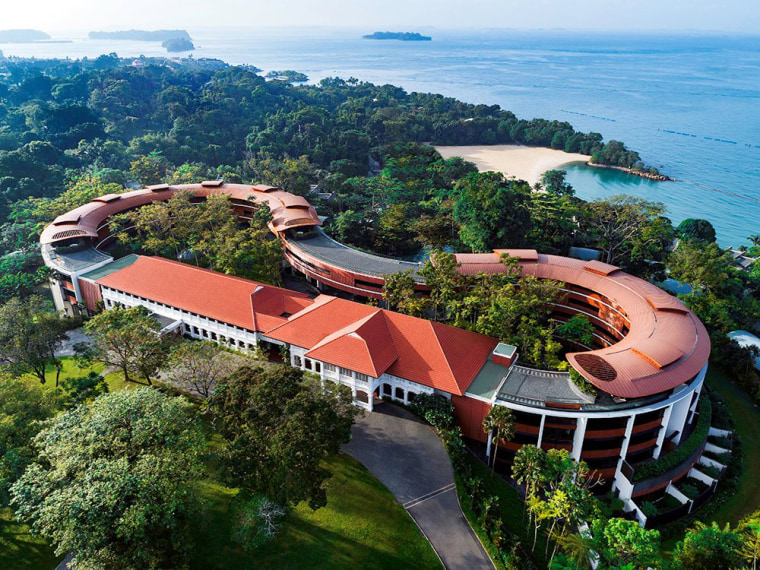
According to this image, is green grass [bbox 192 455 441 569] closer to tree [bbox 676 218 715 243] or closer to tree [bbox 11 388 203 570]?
tree [bbox 11 388 203 570]

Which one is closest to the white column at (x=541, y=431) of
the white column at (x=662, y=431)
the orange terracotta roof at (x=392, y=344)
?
the orange terracotta roof at (x=392, y=344)

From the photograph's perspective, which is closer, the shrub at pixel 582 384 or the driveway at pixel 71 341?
the shrub at pixel 582 384

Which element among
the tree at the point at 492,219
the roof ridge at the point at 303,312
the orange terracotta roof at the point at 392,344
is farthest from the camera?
the tree at the point at 492,219

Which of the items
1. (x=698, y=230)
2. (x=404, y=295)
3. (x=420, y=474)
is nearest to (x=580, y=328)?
(x=404, y=295)

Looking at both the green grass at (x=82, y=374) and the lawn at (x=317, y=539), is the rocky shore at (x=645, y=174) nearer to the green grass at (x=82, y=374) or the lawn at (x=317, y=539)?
the lawn at (x=317, y=539)

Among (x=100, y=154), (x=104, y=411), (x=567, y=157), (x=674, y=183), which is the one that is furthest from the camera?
(x=567, y=157)

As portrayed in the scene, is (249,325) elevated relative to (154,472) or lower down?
lower down

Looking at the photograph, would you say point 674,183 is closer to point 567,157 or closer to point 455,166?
point 567,157

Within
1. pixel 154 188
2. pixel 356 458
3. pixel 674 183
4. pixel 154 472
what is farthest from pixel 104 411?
pixel 674 183
